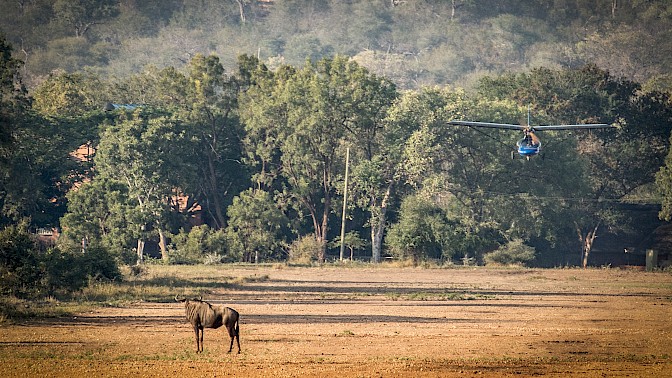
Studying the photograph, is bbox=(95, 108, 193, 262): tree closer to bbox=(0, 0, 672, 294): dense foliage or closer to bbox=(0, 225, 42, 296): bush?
bbox=(0, 0, 672, 294): dense foliage

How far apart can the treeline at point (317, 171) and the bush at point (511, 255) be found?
100mm

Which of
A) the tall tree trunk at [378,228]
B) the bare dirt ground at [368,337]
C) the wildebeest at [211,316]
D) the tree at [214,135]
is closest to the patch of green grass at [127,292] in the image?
the bare dirt ground at [368,337]

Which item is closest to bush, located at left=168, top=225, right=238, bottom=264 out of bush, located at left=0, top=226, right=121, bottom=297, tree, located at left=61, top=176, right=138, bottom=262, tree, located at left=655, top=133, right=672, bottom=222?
tree, located at left=61, top=176, right=138, bottom=262

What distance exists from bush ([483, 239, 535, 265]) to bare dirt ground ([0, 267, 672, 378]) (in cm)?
2994

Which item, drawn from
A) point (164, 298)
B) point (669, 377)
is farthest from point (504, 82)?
point (669, 377)

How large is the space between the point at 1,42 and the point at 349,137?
29373 mm

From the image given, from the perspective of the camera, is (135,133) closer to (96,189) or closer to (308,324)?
(96,189)

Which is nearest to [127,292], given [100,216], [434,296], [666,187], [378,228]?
[434,296]

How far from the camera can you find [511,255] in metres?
83.2

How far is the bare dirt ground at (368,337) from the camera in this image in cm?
2584

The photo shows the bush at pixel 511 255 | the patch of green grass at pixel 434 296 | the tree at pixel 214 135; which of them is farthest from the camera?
the tree at pixel 214 135

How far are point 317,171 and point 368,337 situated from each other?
55797 millimetres

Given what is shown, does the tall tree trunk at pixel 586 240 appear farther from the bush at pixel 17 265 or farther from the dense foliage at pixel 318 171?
the bush at pixel 17 265

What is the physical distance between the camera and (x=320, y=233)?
86.5m
